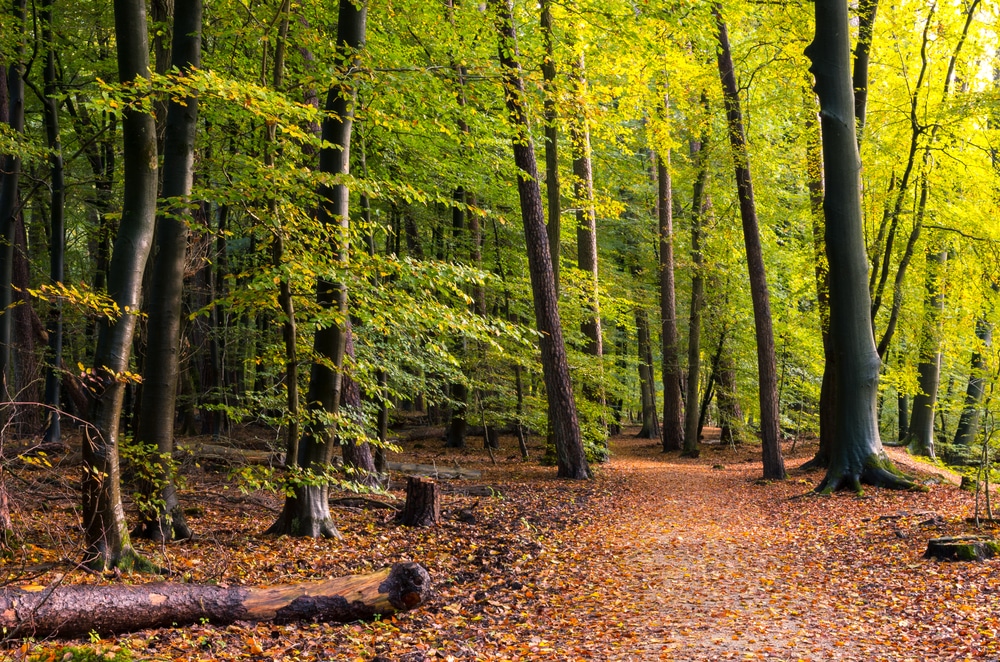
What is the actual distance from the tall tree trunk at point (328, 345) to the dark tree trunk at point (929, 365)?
15454mm

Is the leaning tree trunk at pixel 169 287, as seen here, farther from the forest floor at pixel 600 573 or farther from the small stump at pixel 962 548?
the small stump at pixel 962 548

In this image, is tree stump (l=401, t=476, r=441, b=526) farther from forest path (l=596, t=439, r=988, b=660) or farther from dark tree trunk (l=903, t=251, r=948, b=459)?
dark tree trunk (l=903, t=251, r=948, b=459)

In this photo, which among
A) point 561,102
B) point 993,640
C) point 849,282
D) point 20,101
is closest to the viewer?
point 993,640

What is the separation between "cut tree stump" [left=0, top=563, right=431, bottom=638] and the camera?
4.22m

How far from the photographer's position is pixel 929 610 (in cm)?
551

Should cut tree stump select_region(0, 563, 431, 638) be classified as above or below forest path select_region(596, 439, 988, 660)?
above

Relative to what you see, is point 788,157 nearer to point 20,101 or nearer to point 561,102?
point 561,102

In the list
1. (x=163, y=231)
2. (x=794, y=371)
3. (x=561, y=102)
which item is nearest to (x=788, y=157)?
(x=794, y=371)

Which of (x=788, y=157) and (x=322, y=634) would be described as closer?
(x=322, y=634)

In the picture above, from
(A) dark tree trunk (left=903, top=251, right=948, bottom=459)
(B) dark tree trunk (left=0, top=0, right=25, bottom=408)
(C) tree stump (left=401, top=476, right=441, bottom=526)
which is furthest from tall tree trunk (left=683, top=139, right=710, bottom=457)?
(B) dark tree trunk (left=0, top=0, right=25, bottom=408)

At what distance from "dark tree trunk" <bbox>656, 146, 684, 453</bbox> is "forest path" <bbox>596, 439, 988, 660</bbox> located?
8571mm

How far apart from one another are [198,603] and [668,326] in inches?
685

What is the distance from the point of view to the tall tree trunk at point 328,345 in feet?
24.1

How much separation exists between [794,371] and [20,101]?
19809 mm
